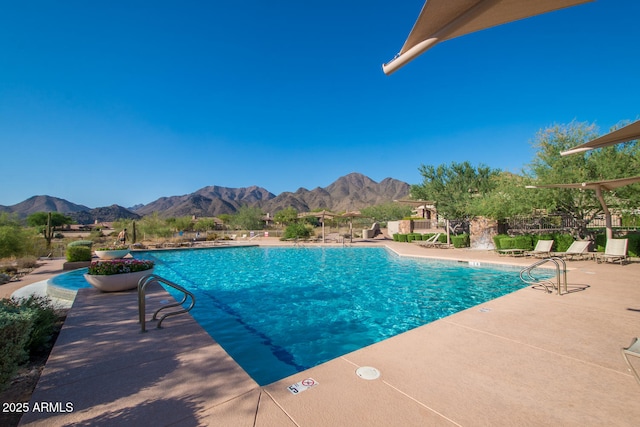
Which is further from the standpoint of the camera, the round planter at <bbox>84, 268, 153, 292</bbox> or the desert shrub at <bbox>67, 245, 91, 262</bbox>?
the desert shrub at <bbox>67, 245, 91, 262</bbox>

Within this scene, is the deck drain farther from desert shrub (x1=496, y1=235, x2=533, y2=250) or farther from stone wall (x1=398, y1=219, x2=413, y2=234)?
stone wall (x1=398, y1=219, x2=413, y2=234)

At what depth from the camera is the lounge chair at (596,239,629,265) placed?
843 cm

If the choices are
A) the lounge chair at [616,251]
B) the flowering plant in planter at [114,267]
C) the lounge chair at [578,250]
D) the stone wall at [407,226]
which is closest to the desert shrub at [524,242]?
the lounge chair at [578,250]

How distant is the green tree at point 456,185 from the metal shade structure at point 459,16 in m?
16.2

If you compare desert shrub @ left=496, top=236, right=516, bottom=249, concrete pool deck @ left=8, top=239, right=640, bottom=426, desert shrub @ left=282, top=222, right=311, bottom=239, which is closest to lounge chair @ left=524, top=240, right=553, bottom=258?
desert shrub @ left=496, top=236, right=516, bottom=249

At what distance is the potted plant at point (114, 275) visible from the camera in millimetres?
5969

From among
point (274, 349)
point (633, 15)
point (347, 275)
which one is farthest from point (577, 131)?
point (274, 349)

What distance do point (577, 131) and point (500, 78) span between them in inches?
325

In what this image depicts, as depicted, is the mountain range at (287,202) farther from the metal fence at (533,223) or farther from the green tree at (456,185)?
the metal fence at (533,223)

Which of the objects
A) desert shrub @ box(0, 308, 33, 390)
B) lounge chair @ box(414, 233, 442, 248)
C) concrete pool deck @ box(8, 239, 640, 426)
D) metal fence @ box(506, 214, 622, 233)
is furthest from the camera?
lounge chair @ box(414, 233, 442, 248)

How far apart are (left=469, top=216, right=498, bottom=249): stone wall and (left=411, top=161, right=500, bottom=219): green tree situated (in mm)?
1418

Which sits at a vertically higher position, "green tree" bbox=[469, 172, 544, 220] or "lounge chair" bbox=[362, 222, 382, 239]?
"green tree" bbox=[469, 172, 544, 220]

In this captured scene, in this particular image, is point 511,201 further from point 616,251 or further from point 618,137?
point 618,137

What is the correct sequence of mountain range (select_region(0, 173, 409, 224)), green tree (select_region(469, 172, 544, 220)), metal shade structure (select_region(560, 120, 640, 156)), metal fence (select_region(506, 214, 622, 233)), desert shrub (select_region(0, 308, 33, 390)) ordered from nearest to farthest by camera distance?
1. desert shrub (select_region(0, 308, 33, 390))
2. metal shade structure (select_region(560, 120, 640, 156))
3. green tree (select_region(469, 172, 544, 220))
4. metal fence (select_region(506, 214, 622, 233))
5. mountain range (select_region(0, 173, 409, 224))
